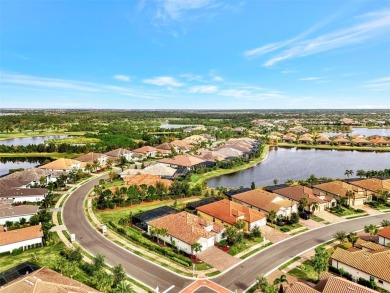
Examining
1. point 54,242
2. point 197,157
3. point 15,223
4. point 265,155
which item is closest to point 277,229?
point 54,242

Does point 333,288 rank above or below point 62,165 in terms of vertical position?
below

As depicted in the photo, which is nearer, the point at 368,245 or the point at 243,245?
the point at 368,245

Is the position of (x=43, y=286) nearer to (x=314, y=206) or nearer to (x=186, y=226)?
(x=186, y=226)

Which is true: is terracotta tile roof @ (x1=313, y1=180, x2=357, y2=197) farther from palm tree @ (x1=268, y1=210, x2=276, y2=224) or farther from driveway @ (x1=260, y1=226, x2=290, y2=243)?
driveway @ (x1=260, y1=226, x2=290, y2=243)

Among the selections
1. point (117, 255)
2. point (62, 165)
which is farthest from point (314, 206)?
point (62, 165)

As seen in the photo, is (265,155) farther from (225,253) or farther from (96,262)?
(96,262)

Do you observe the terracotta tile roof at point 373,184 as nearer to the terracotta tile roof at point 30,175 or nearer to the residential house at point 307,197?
the residential house at point 307,197

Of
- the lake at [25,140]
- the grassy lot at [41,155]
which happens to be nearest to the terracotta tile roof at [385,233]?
the grassy lot at [41,155]
